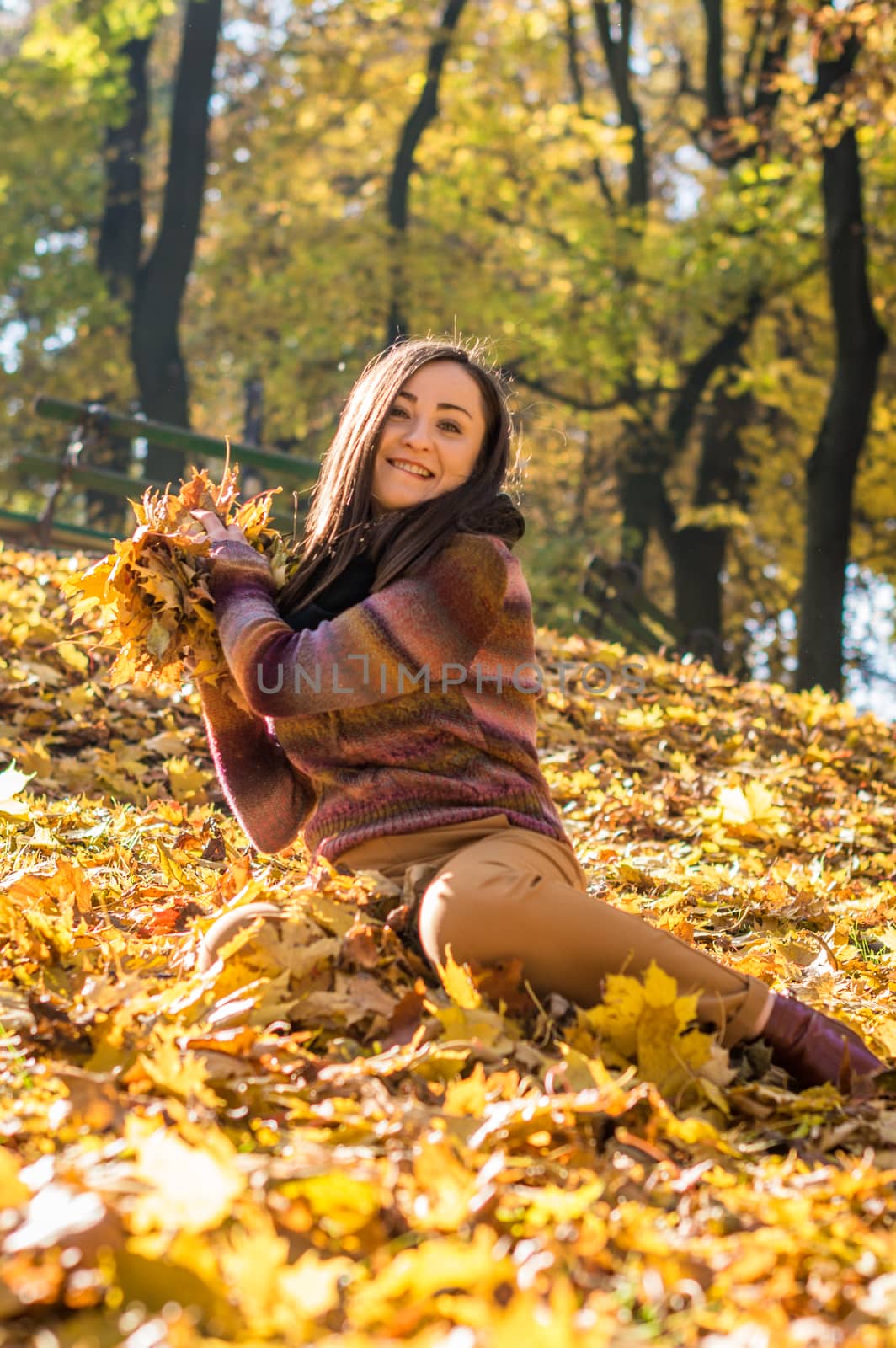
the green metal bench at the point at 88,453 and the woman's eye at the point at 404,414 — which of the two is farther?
the green metal bench at the point at 88,453

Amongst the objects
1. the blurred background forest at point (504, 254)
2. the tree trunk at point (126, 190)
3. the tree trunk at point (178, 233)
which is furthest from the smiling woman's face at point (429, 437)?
the tree trunk at point (126, 190)

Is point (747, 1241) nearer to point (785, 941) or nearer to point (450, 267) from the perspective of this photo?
point (785, 941)

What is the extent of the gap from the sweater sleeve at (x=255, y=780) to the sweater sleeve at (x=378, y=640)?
0.83ft

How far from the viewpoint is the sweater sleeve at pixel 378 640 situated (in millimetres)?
2479

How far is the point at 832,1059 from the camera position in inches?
88.6

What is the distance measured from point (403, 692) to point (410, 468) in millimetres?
565

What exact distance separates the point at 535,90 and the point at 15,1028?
17894 mm

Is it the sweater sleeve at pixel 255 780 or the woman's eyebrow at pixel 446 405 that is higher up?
the woman's eyebrow at pixel 446 405

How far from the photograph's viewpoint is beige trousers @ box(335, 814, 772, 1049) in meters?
2.23

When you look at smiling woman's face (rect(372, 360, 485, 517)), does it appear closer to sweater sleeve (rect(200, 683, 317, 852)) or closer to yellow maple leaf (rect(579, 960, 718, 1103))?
sweater sleeve (rect(200, 683, 317, 852))

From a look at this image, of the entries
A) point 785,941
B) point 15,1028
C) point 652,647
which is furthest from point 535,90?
point 15,1028

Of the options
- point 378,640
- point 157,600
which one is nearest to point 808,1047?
point 378,640

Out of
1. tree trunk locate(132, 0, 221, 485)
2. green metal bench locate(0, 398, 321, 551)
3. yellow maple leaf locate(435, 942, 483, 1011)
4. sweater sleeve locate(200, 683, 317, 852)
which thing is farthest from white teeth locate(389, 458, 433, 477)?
tree trunk locate(132, 0, 221, 485)

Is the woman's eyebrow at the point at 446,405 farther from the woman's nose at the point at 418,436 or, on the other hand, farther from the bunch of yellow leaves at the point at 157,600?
the bunch of yellow leaves at the point at 157,600
